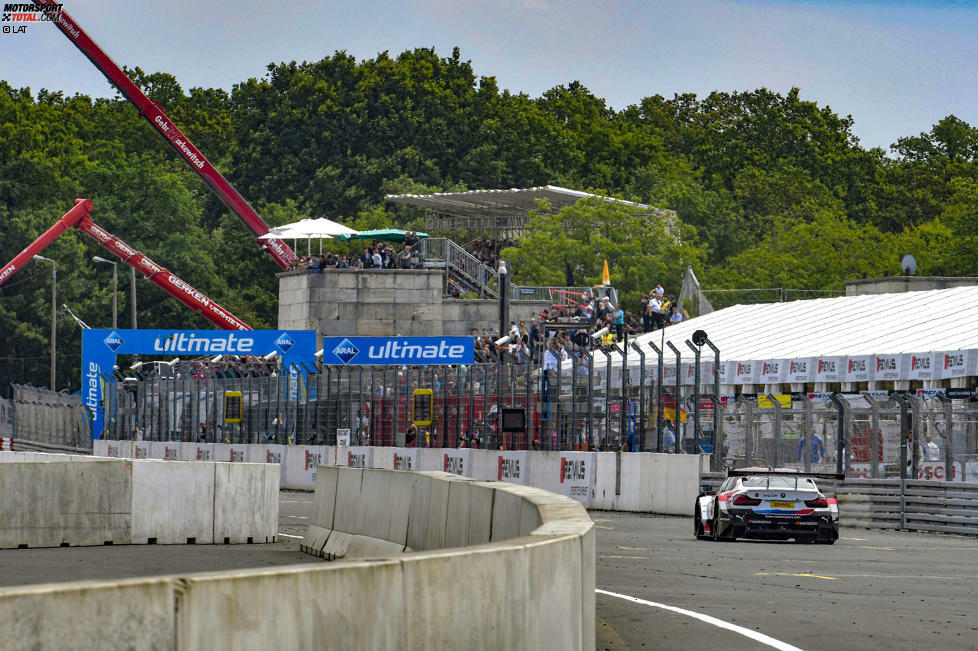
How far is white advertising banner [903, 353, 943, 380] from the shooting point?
1271 inches

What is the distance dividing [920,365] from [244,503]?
1569 cm

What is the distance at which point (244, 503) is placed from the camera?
2161 cm

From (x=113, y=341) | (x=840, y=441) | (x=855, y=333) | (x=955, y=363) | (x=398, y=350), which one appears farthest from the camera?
(x=113, y=341)

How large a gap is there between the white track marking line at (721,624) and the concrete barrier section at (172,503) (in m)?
7.97

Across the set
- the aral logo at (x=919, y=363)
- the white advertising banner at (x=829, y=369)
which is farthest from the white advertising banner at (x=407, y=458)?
the aral logo at (x=919, y=363)

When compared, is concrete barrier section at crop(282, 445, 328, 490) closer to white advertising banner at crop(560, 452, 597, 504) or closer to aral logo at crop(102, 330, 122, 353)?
aral logo at crop(102, 330, 122, 353)

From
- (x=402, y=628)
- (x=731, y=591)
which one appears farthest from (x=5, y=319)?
(x=402, y=628)

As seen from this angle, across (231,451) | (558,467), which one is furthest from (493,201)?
(558,467)

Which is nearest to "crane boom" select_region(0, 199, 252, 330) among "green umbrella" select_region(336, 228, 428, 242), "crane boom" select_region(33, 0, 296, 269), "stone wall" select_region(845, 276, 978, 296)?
"crane boom" select_region(33, 0, 296, 269)

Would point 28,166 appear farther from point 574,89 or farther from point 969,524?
point 969,524

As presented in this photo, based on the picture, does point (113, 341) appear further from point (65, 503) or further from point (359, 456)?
point (65, 503)

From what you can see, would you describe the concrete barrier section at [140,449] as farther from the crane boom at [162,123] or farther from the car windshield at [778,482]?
the car windshield at [778,482]

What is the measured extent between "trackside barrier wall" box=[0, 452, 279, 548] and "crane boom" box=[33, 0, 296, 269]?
46.8 metres

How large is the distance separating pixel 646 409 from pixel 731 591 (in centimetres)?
1793
